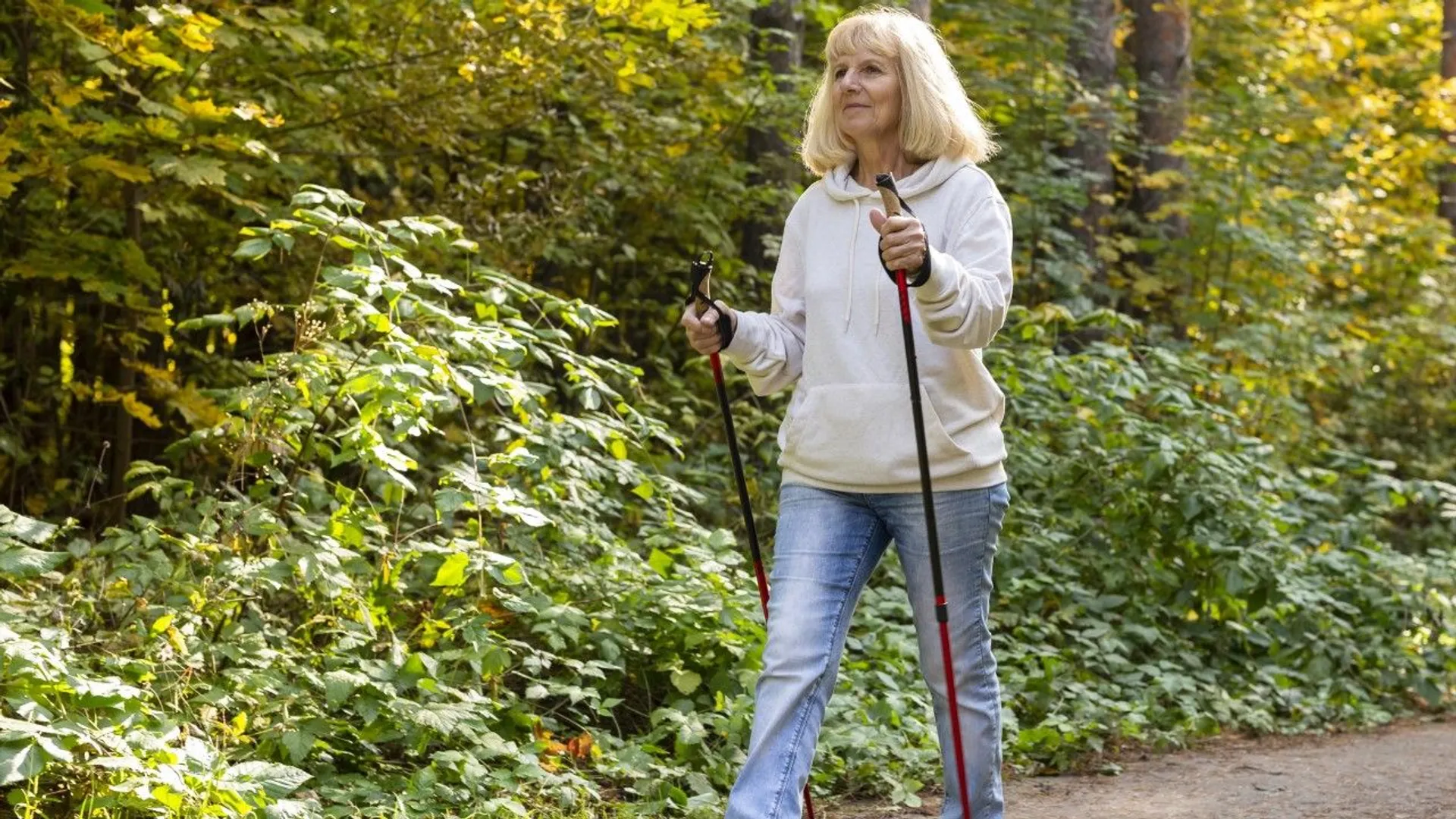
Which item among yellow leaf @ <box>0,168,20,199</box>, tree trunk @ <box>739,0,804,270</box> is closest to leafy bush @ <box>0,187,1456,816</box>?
yellow leaf @ <box>0,168,20,199</box>

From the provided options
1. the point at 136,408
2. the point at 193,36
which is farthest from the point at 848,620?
the point at 136,408

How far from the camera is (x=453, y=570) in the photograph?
15.8ft

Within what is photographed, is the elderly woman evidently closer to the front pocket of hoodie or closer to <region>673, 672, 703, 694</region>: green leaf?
the front pocket of hoodie

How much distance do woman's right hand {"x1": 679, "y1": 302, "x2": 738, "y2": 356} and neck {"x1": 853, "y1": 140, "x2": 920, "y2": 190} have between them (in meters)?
0.46

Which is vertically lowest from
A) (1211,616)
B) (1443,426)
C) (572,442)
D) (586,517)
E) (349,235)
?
(1443,426)

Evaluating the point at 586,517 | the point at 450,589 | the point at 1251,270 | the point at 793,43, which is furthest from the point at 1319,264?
the point at 450,589

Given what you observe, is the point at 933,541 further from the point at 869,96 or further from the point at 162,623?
the point at 162,623

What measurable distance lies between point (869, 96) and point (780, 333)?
606 mm

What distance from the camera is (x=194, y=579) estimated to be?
4945 millimetres

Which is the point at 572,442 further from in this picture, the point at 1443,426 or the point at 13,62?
the point at 1443,426

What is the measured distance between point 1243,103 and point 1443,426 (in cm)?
468

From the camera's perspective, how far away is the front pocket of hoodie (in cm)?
362

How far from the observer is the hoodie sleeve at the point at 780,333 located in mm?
3838

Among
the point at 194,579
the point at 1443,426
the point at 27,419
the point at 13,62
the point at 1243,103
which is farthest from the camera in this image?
the point at 1443,426
